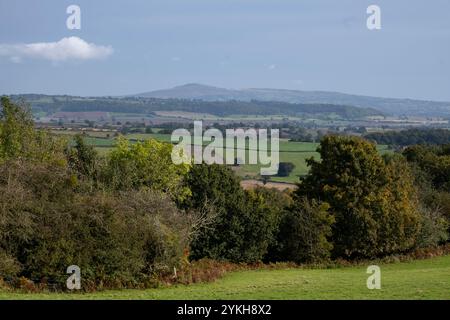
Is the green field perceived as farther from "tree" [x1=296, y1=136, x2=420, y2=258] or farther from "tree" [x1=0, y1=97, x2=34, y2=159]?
"tree" [x1=296, y1=136, x2=420, y2=258]

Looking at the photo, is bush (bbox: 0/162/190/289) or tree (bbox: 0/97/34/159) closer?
bush (bbox: 0/162/190/289)

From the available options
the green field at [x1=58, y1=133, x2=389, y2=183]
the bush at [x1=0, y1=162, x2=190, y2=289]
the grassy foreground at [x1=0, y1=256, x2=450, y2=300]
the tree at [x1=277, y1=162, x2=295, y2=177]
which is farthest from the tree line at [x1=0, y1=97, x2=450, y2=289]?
the tree at [x1=277, y1=162, x2=295, y2=177]

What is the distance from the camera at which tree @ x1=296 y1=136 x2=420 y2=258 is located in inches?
1799

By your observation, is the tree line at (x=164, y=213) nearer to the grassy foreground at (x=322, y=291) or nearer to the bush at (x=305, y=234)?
the bush at (x=305, y=234)

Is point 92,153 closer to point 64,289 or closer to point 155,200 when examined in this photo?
point 155,200

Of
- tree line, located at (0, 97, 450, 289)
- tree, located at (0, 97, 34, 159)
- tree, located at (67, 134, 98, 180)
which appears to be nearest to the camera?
tree line, located at (0, 97, 450, 289)

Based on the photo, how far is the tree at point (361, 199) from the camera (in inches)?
1799

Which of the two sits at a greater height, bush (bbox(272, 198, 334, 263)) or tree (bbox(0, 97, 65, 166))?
tree (bbox(0, 97, 65, 166))

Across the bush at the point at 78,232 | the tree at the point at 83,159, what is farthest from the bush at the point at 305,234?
the tree at the point at 83,159

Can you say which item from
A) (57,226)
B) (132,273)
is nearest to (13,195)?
(57,226)

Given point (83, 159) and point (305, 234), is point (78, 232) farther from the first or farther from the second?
point (305, 234)

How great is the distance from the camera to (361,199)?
46.8 m

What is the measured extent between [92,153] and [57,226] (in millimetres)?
15513

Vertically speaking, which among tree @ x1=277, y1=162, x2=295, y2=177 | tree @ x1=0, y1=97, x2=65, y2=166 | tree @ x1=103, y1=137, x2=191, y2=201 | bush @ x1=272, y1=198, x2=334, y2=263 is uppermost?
tree @ x1=0, y1=97, x2=65, y2=166
